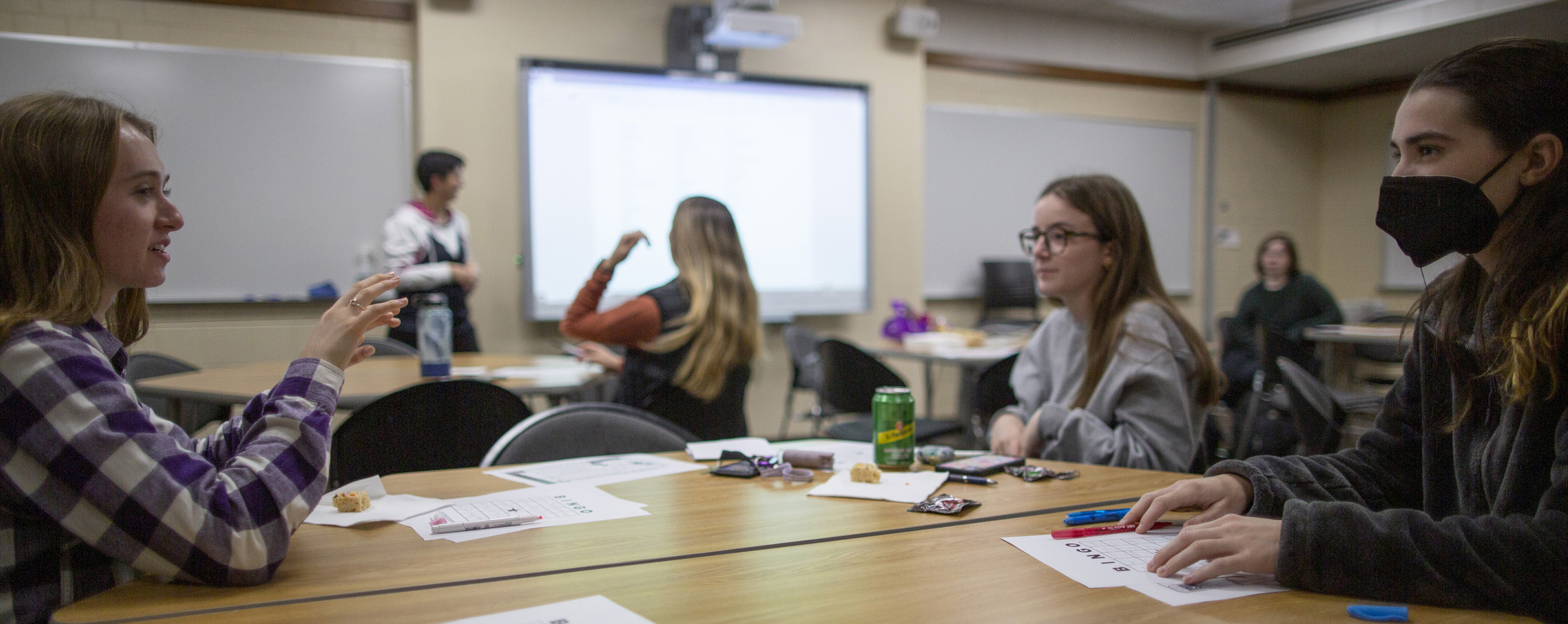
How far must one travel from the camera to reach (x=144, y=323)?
119 cm

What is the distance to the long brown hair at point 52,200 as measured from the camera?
2.96 ft

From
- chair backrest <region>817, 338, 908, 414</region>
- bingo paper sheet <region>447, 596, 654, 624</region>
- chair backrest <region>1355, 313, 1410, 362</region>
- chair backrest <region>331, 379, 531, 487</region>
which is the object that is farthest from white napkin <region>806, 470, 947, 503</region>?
chair backrest <region>1355, 313, 1410, 362</region>

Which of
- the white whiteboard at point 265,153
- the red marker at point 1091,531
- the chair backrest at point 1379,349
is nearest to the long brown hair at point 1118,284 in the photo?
the red marker at point 1091,531

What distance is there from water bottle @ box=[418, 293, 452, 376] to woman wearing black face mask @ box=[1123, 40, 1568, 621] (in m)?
2.06

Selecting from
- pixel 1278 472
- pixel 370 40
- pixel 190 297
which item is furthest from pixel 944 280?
pixel 1278 472

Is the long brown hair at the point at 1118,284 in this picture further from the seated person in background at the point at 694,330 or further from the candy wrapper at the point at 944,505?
the seated person in background at the point at 694,330

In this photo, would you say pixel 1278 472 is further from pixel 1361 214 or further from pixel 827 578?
pixel 1361 214

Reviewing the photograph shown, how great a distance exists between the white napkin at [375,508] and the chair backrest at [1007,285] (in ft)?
18.1

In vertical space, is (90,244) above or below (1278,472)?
A: above

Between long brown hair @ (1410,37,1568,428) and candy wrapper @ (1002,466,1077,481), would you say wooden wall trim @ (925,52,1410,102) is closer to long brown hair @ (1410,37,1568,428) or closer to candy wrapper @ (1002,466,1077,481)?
candy wrapper @ (1002,466,1077,481)

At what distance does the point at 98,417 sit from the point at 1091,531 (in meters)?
1.04

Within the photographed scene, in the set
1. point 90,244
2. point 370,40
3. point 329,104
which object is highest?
point 370,40

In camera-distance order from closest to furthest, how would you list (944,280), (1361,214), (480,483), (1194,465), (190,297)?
(480,483)
(1194,465)
(190,297)
(944,280)
(1361,214)

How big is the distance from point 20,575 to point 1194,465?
186cm
